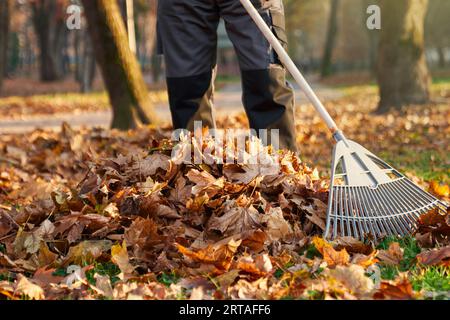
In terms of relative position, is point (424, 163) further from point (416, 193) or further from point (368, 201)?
point (368, 201)

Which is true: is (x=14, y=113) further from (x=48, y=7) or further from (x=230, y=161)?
(x=48, y=7)

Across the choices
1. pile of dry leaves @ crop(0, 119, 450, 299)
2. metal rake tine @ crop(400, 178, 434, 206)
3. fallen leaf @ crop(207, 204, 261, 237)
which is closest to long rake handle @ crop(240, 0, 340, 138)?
pile of dry leaves @ crop(0, 119, 450, 299)

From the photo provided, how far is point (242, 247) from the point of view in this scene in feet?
9.53

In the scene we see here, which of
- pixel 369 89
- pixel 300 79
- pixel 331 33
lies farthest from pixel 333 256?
pixel 331 33

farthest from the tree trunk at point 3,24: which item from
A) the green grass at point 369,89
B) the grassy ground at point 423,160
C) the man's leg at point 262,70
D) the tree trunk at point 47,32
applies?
the man's leg at point 262,70

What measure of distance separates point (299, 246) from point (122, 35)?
547 cm

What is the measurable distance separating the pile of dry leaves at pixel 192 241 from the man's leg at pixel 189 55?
24.3 inches

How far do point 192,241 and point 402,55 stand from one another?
740cm

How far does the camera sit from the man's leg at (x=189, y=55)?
4000 millimetres

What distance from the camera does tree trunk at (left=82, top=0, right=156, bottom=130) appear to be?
779 centimetres

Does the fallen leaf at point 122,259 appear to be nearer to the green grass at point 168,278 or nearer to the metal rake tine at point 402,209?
the green grass at point 168,278

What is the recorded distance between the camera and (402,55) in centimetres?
971

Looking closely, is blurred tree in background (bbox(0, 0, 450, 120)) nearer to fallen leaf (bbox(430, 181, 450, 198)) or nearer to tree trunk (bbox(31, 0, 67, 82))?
tree trunk (bbox(31, 0, 67, 82))

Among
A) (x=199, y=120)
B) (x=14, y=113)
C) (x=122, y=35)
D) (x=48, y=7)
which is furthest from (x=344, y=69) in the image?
(x=199, y=120)
